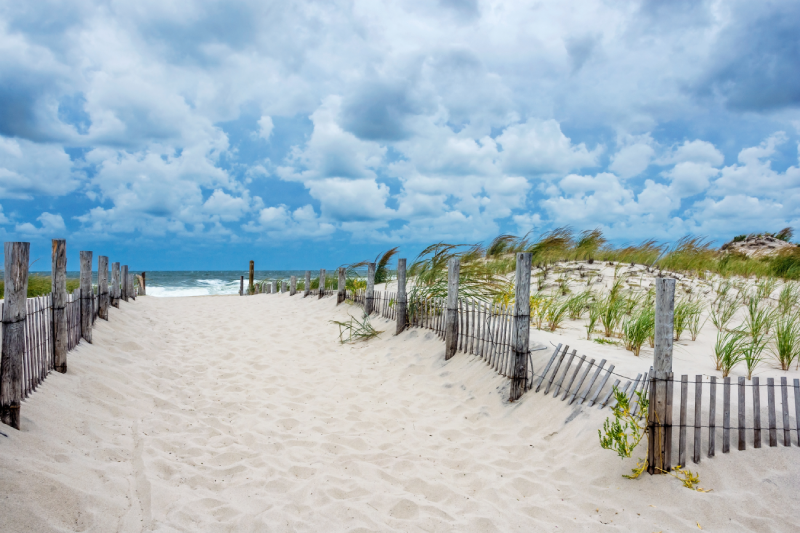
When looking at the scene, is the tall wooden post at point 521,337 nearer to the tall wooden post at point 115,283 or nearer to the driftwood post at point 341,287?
the driftwood post at point 341,287

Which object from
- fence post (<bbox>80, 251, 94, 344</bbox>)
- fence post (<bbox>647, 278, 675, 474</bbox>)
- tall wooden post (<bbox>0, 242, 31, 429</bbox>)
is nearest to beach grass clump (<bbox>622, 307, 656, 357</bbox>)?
fence post (<bbox>647, 278, 675, 474</bbox>)

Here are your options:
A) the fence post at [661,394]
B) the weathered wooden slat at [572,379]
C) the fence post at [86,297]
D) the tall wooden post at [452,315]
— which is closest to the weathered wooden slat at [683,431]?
the fence post at [661,394]

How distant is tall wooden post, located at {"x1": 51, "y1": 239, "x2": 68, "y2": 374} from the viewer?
4.96 metres

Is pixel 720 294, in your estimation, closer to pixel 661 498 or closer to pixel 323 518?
pixel 661 498

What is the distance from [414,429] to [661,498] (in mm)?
2195

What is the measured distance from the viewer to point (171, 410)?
496 centimetres

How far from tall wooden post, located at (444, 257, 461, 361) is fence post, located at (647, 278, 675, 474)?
10.5 feet

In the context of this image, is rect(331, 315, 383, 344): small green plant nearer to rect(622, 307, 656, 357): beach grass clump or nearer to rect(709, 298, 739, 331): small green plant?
rect(622, 307, 656, 357): beach grass clump

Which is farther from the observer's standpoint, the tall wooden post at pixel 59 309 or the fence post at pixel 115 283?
the fence post at pixel 115 283

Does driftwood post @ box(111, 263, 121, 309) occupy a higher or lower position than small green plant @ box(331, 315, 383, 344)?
higher

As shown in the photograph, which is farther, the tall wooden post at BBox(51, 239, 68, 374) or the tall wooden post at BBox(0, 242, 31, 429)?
the tall wooden post at BBox(51, 239, 68, 374)

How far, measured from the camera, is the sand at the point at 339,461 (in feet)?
9.66

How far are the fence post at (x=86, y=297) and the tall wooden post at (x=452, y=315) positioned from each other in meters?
5.06

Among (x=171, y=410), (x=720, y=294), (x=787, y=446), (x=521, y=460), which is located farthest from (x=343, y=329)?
(x=720, y=294)
